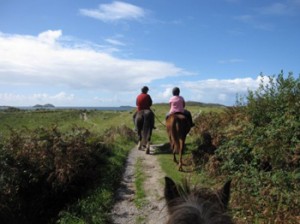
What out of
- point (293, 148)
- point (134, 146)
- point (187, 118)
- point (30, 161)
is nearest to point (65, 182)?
point (30, 161)

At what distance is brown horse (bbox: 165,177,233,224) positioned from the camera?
2719 mm

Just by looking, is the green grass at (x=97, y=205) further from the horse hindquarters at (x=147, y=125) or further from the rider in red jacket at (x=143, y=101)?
the rider in red jacket at (x=143, y=101)

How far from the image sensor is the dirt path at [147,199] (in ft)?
28.7

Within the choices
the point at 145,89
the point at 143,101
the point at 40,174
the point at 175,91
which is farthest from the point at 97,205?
the point at 145,89

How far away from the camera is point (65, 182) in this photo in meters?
10.9

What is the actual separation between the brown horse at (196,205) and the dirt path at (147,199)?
308cm

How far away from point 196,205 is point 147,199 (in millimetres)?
7183

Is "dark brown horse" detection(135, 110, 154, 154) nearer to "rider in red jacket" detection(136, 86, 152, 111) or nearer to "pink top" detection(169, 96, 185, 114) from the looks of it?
"rider in red jacket" detection(136, 86, 152, 111)

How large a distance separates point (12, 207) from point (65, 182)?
1561 millimetres

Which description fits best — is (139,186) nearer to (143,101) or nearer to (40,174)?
(40,174)

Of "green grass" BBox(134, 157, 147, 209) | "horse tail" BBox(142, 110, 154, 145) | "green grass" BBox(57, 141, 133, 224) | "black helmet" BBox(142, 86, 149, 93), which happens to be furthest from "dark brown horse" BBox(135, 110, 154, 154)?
"green grass" BBox(57, 141, 133, 224)

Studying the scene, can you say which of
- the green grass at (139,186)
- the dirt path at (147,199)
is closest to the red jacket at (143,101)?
the dirt path at (147,199)

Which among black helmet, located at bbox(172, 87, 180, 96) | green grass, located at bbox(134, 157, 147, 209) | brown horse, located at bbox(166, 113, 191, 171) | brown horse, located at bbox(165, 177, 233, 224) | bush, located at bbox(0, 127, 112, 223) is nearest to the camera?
brown horse, located at bbox(165, 177, 233, 224)

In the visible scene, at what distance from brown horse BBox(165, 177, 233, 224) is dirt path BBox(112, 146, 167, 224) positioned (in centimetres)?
308
